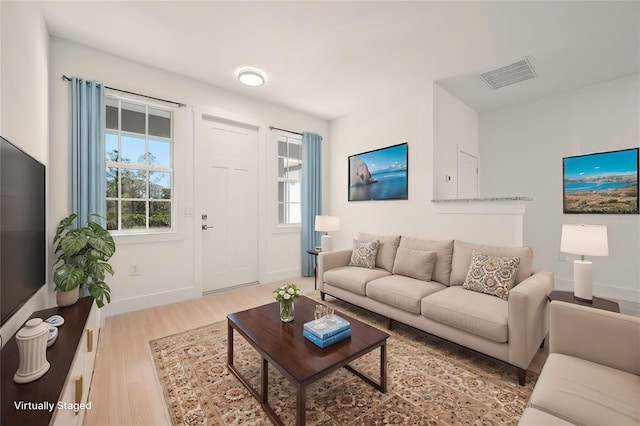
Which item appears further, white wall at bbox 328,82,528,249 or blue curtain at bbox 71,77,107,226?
white wall at bbox 328,82,528,249

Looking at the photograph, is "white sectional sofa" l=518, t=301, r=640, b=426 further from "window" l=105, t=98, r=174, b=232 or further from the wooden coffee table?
"window" l=105, t=98, r=174, b=232

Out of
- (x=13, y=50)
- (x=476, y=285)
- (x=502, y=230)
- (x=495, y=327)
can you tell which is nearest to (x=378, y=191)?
(x=502, y=230)

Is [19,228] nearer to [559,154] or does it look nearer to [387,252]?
[387,252]

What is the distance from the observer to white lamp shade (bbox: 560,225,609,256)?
1.98m

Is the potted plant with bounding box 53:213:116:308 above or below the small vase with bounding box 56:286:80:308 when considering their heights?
above

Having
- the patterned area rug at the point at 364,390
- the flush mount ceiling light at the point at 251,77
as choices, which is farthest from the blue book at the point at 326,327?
the flush mount ceiling light at the point at 251,77

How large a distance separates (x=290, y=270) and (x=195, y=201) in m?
1.88

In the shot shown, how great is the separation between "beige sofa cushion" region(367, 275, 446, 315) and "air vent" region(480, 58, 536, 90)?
2628 millimetres

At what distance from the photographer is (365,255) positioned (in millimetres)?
3420

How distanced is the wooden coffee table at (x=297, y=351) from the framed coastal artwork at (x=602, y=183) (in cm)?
376

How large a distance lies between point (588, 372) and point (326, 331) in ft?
4.27

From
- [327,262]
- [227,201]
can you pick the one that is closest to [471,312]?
[327,262]

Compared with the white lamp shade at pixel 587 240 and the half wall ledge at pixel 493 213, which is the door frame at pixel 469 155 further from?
the white lamp shade at pixel 587 240

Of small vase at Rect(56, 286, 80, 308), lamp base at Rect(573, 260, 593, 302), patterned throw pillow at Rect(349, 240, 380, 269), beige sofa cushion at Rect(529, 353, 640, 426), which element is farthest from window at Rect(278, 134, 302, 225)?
beige sofa cushion at Rect(529, 353, 640, 426)
